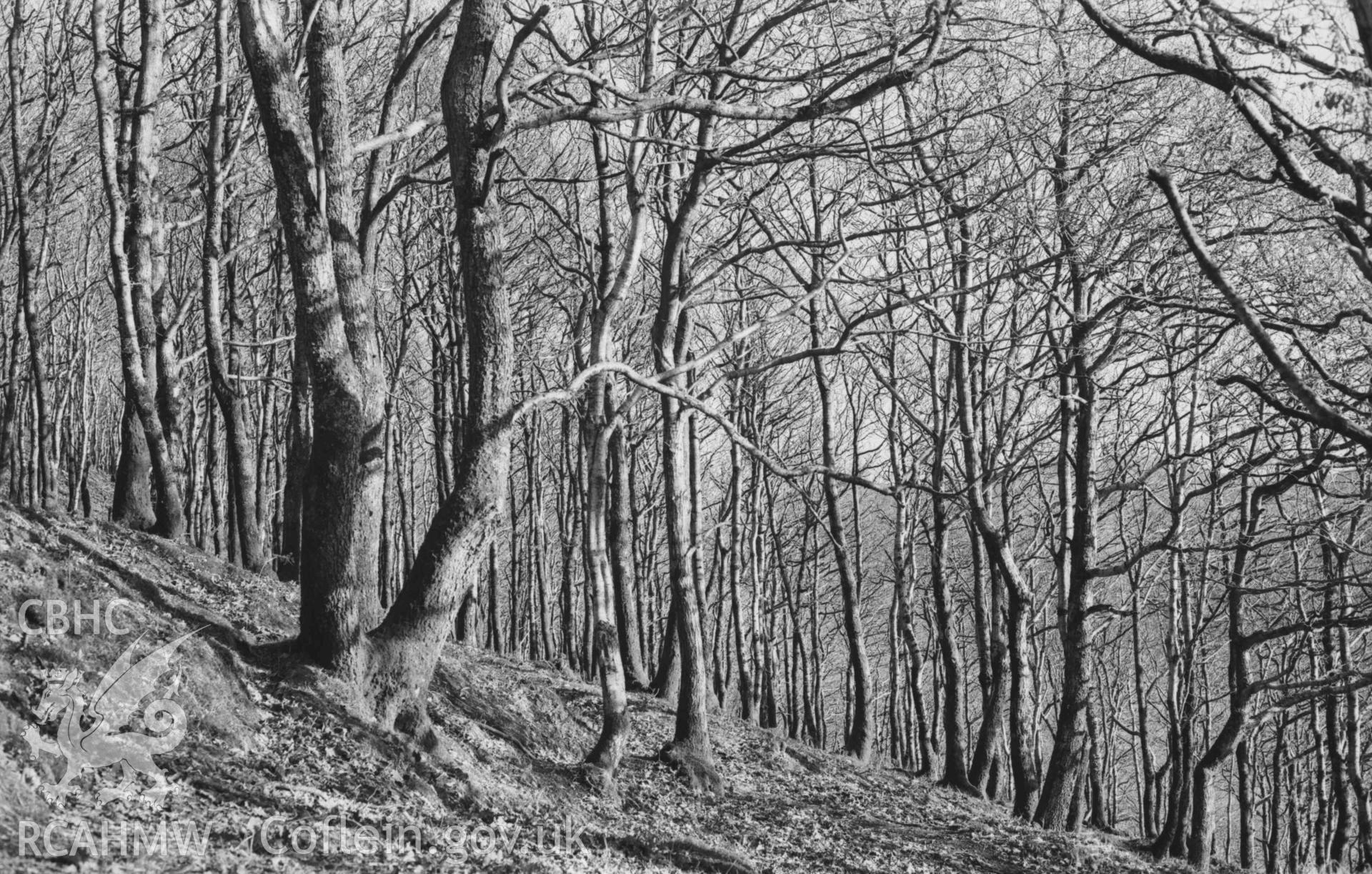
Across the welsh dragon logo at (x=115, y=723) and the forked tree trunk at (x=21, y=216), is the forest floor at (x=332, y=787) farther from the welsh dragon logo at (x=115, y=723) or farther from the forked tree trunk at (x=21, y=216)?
the forked tree trunk at (x=21, y=216)

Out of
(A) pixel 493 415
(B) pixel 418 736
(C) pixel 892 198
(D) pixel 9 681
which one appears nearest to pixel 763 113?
(C) pixel 892 198

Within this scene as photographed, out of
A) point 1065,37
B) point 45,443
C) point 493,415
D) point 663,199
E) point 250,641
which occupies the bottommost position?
point 250,641

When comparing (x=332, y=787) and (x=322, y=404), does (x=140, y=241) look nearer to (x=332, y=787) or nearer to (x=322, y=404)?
(x=322, y=404)

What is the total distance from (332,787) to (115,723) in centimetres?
125

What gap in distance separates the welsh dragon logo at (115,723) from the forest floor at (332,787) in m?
0.05

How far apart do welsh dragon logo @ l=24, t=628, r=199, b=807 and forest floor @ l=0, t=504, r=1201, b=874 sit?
0.05m

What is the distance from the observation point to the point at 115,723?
5.06 m

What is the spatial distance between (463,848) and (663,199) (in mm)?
8369

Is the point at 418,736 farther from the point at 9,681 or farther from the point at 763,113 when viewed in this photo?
the point at 763,113

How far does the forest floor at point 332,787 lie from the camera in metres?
4.52

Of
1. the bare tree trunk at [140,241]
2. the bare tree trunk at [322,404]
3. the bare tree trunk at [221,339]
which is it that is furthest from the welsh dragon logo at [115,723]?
the bare tree trunk at [140,241]

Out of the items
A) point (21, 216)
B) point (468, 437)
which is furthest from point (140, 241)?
point (468, 437)

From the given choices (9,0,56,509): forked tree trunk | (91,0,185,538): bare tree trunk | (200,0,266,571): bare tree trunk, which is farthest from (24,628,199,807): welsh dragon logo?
(9,0,56,509): forked tree trunk

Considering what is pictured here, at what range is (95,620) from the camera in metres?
5.82
